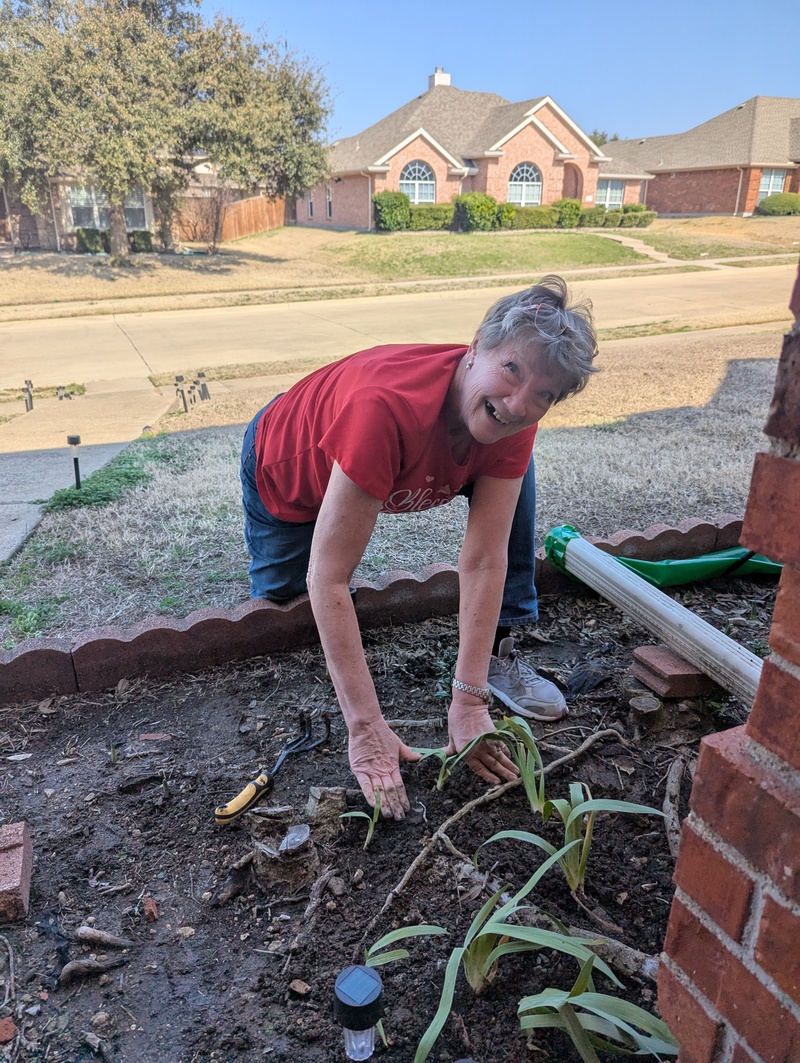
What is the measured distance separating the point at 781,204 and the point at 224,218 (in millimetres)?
26318

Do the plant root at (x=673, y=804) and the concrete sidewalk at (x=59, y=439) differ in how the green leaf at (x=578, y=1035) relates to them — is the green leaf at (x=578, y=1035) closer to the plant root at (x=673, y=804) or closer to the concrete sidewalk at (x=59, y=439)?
the plant root at (x=673, y=804)

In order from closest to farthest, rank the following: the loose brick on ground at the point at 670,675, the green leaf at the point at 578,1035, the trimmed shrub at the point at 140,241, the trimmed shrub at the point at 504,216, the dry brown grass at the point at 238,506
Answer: the green leaf at the point at 578,1035
the loose brick on ground at the point at 670,675
the dry brown grass at the point at 238,506
the trimmed shrub at the point at 140,241
the trimmed shrub at the point at 504,216

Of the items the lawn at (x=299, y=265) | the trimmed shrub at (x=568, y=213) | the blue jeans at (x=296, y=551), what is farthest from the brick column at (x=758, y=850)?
the trimmed shrub at (x=568, y=213)

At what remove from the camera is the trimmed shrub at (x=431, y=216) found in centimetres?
3231

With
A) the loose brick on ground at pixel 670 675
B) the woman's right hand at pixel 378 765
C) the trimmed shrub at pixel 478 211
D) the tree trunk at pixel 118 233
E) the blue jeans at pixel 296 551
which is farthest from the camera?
the trimmed shrub at pixel 478 211

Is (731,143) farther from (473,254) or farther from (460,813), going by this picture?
(460,813)

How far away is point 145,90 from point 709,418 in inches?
818

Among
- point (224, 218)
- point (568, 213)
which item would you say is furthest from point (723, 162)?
point (224, 218)

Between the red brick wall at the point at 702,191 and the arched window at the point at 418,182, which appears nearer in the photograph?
the arched window at the point at 418,182

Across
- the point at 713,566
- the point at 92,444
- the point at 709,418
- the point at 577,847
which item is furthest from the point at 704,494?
the point at 92,444

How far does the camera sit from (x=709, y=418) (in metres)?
5.85

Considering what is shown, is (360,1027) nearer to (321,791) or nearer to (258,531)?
(321,791)

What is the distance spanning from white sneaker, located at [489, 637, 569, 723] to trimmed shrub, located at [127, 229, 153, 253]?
2987cm

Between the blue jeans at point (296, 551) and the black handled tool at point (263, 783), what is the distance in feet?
1.97
